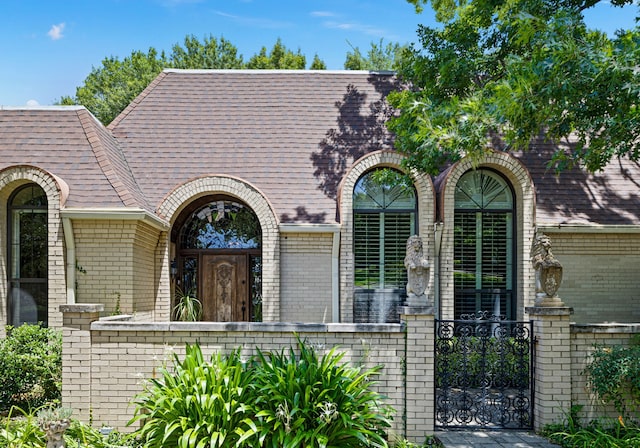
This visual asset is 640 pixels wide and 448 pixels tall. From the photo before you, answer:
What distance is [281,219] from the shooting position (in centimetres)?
1200

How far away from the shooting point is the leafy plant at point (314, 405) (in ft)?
22.0

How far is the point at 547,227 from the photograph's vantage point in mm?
11820

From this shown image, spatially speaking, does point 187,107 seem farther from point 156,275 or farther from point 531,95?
point 531,95

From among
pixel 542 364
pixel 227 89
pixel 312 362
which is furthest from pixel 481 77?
pixel 312 362

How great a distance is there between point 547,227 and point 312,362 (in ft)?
22.1

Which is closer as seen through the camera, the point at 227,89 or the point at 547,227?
the point at 547,227

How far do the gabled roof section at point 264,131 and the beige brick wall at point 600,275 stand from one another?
4.71m

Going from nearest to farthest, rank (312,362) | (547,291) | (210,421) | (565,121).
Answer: (210,421), (312,362), (547,291), (565,121)

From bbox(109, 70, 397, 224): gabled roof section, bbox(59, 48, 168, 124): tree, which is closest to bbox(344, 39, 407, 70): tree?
bbox(59, 48, 168, 124): tree

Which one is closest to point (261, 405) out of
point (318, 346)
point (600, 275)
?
point (318, 346)

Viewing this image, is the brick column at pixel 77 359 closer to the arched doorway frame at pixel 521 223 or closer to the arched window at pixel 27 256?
the arched window at pixel 27 256

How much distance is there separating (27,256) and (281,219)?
16.2ft

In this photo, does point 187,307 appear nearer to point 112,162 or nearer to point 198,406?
point 112,162

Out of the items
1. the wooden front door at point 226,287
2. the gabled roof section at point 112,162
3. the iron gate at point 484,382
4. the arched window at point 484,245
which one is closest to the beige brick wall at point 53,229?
the gabled roof section at point 112,162
